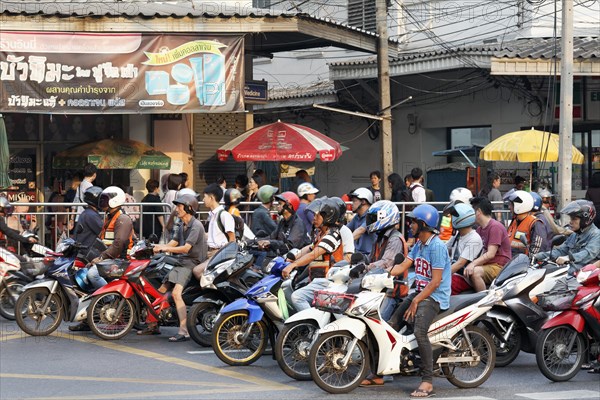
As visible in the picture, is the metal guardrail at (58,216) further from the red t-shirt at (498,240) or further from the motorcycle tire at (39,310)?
the red t-shirt at (498,240)

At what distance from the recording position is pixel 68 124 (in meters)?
19.7

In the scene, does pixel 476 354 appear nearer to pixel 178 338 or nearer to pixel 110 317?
pixel 178 338

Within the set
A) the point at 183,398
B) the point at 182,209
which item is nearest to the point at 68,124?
the point at 182,209

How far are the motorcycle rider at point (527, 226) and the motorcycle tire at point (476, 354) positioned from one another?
269 cm

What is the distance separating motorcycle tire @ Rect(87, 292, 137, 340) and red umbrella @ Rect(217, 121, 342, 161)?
783 centimetres

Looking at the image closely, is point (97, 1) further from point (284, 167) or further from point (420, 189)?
point (420, 189)

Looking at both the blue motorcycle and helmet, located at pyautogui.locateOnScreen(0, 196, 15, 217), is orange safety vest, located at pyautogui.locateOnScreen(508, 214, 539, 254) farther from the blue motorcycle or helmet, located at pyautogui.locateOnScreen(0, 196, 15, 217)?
helmet, located at pyautogui.locateOnScreen(0, 196, 15, 217)

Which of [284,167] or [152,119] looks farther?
[284,167]

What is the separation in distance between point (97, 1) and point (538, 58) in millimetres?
8479

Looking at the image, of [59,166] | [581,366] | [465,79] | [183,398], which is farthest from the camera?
[465,79]

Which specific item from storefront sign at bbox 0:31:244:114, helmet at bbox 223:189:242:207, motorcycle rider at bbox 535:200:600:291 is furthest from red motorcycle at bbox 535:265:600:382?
storefront sign at bbox 0:31:244:114

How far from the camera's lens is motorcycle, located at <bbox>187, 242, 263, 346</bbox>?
10.9 metres

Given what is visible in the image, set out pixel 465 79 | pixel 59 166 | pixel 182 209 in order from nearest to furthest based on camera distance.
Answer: pixel 182 209 → pixel 59 166 → pixel 465 79

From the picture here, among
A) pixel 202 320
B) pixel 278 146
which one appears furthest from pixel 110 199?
pixel 278 146
